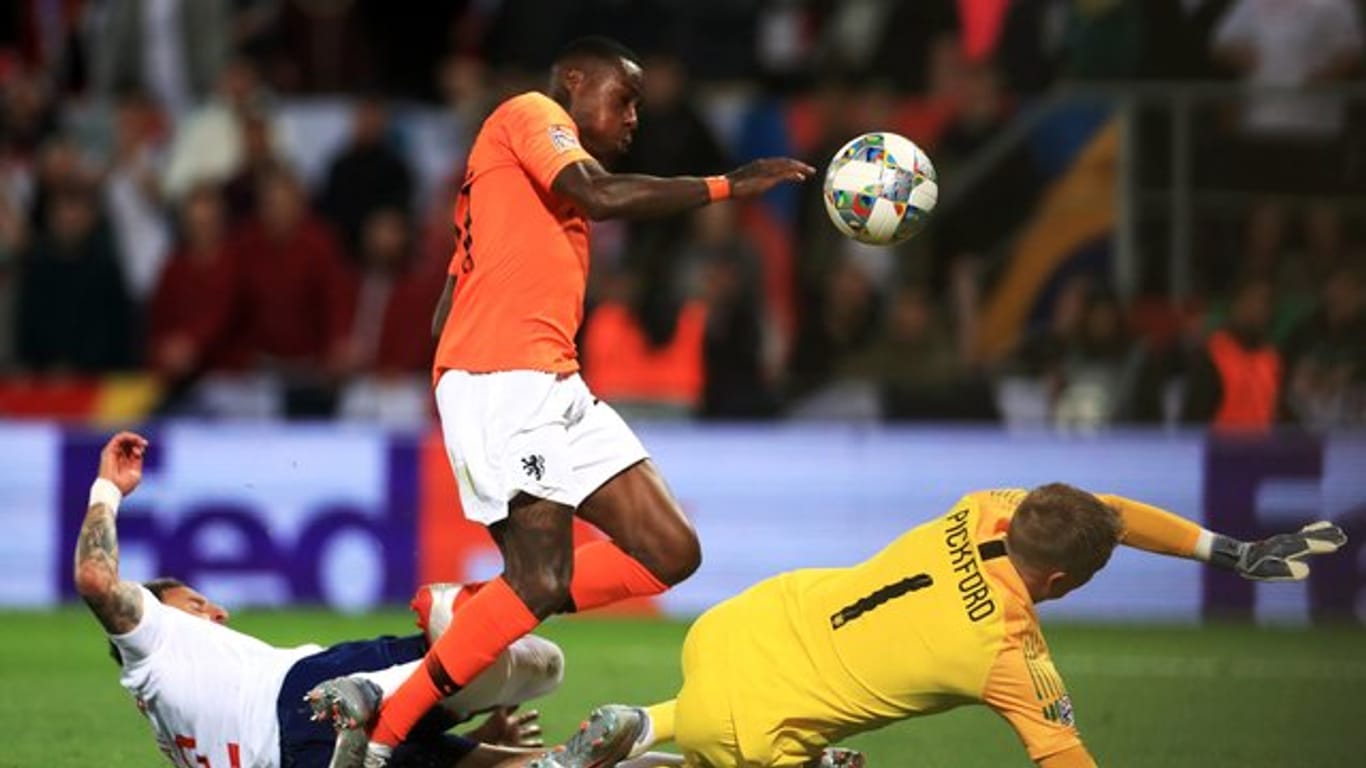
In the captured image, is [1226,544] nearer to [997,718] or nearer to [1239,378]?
[997,718]

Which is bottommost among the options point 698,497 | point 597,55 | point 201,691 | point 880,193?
point 698,497

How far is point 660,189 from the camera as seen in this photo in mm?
6891

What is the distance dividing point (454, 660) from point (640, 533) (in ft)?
2.48

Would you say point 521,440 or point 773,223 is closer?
point 521,440

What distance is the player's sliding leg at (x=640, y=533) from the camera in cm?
720

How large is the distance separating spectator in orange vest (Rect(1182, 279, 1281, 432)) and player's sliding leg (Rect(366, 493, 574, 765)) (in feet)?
23.5

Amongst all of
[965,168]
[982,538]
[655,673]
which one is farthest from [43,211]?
→ [982,538]

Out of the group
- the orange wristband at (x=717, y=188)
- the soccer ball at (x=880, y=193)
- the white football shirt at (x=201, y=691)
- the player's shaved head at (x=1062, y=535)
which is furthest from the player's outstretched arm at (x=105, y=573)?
the player's shaved head at (x=1062, y=535)

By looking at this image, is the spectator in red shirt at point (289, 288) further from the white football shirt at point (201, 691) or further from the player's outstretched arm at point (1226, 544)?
the player's outstretched arm at point (1226, 544)

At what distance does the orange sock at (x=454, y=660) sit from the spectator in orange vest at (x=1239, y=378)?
7379 millimetres

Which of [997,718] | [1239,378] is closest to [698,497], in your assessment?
[1239,378]

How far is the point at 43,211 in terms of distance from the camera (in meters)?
15.5

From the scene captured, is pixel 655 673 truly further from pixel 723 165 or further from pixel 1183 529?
pixel 723 165

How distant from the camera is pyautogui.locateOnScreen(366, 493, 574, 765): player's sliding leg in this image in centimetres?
675
